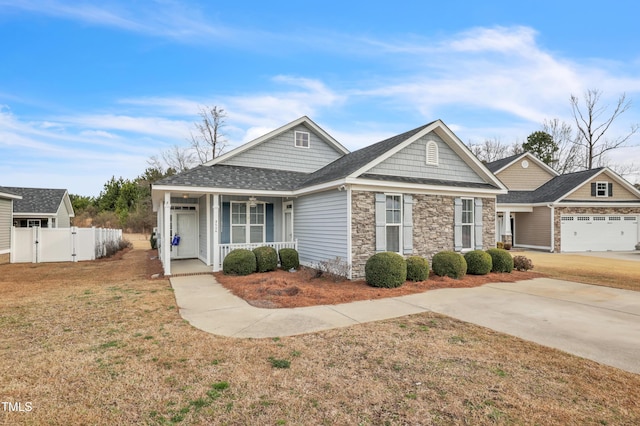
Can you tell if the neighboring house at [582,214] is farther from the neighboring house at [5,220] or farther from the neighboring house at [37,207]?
the neighboring house at [37,207]

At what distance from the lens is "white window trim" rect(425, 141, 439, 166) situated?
1178 centimetres

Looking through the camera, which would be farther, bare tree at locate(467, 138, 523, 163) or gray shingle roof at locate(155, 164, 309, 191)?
bare tree at locate(467, 138, 523, 163)

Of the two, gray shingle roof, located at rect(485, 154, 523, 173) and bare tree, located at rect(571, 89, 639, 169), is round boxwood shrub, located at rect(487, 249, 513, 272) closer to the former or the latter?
gray shingle roof, located at rect(485, 154, 523, 173)

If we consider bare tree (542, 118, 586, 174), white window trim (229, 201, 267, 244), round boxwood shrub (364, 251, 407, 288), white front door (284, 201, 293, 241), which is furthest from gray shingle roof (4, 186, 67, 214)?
bare tree (542, 118, 586, 174)

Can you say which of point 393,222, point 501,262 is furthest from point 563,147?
point 393,222

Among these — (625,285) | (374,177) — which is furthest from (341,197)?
(625,285)

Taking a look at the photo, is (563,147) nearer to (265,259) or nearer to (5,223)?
(265,259)

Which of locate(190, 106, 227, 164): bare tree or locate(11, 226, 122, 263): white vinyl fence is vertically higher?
locate(190, 106, 227, 164): bare tree

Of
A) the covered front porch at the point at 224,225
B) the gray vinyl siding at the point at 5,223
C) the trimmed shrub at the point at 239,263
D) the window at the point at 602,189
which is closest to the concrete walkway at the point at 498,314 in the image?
the trimmed shrub at the point at 239,263

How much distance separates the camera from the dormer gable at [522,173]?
2412 cm

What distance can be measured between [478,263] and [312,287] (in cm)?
604

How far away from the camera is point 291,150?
15.5 m

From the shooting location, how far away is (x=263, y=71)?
16328mm

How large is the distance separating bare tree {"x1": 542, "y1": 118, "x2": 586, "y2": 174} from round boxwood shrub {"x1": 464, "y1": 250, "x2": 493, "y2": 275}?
31.3 m
